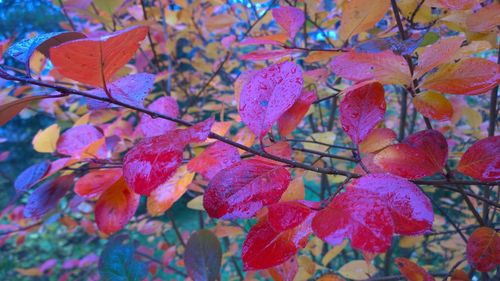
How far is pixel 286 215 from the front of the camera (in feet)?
1.17

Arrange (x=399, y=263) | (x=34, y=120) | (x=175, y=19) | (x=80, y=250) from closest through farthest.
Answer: (x=399, y=263)
(x=175, y=19)
(x=80, y=250)
(x=34, y=120)

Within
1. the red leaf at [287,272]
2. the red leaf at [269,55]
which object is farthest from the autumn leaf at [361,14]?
the red leaf at [287,272]

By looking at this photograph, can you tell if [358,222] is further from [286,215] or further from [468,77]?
[468,77]

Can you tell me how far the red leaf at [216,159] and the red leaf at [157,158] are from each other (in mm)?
103

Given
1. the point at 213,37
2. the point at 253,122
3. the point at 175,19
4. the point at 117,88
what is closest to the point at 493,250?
the point at 253,122

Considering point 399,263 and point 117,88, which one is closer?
point 117,88

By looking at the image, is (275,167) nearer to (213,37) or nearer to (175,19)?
(175,19)

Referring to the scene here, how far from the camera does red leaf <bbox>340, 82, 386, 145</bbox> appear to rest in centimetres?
44

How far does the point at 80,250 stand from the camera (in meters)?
3.58

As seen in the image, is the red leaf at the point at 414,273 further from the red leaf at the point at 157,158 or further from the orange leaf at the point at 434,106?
the red leaf at the point at 157,158

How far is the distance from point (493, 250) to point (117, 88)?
52 centimetres

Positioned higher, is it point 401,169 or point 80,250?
point 401,169

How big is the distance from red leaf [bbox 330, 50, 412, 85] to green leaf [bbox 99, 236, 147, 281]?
1.34ft

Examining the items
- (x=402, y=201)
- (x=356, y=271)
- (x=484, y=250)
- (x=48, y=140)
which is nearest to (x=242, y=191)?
(x=402, y=201)
